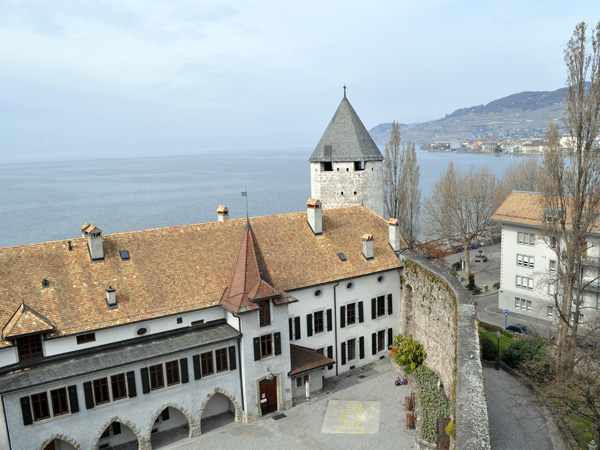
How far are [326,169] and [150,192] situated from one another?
382 feet

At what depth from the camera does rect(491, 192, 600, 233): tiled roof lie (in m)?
42.8

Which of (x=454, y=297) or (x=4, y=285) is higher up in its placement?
(x=4, y=285)

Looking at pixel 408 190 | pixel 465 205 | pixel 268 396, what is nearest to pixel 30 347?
pixel 268 396

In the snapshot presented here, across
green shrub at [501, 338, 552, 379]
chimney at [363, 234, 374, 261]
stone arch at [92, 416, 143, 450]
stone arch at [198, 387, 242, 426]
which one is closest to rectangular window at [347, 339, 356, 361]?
chimney at [363, 234, 374, 261]

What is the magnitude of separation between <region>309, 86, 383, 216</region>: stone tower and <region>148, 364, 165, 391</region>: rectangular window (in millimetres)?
21361

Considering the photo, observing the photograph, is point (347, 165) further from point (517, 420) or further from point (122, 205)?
point (122, 205)

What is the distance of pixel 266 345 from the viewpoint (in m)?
27.0

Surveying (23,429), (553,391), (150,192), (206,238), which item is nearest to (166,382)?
Answer: (23,429)

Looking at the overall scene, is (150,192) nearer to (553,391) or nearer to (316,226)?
(316,226)

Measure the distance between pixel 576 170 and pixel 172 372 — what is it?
25.7 meters

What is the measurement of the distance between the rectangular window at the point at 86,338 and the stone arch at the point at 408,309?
20406 mm

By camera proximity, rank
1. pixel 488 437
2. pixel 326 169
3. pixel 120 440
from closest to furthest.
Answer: pixel 488 437 → pixel 120 440 → pixel 326 169

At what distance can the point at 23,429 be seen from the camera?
2145 centimetres

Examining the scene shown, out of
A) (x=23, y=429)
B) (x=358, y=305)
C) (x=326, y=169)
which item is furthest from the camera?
(x=326, y=169)
